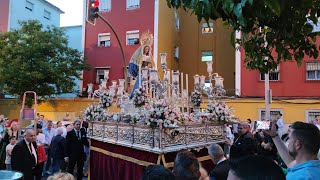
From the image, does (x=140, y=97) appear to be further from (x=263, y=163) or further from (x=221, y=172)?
(x=263, y=163)

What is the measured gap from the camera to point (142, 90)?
7355 millimetres

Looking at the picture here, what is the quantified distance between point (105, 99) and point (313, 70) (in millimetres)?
14149

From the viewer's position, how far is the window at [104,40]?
77.0ft

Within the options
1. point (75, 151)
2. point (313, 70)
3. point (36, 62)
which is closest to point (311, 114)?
point (313, 70)

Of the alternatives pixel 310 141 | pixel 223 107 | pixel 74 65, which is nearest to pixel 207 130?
pixel 223 107

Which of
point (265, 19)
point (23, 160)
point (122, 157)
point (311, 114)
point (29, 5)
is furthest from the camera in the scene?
point (29, 5)

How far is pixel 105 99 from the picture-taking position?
9117 millimetres

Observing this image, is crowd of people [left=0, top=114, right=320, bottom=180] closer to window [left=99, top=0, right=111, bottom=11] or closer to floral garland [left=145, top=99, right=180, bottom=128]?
floral garland [left=145, top=99, right=180, bottom=128]

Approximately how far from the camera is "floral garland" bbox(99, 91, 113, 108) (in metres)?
9.08

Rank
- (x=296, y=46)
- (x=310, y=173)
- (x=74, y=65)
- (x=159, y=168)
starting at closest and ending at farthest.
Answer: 1. (x=310, y=173)
2. (x=159, y=168)
3. (x=296, y=46)
4. (x=74, y=65)

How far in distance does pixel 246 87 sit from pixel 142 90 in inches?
533

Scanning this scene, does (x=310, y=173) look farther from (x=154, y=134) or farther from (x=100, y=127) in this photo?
(x=100, y=127)

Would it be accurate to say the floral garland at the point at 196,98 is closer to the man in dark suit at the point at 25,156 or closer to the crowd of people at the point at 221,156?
the crowd of people at the point at 221,156

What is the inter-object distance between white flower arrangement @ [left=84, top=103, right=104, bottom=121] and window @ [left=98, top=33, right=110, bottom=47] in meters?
14.9
